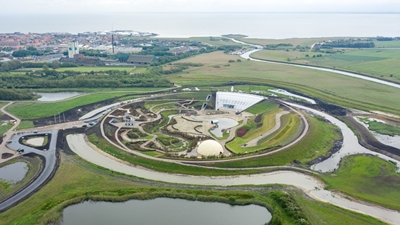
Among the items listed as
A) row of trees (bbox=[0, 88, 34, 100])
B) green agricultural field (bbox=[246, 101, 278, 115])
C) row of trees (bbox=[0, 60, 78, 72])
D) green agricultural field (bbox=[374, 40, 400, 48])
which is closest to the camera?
green agricultural field (bbox=[246, 101, 278, 115])

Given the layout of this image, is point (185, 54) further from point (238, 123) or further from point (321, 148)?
point (321, 148)

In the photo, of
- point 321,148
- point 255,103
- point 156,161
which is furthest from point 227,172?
point 255,103

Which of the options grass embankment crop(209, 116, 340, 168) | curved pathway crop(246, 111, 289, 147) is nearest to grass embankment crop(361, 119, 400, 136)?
grass embankment crop(209, 116, 340, 168)

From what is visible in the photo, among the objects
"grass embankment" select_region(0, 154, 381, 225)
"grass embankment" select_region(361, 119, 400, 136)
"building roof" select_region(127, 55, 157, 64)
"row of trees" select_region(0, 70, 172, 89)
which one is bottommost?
"grass embankment" select_region(0, 154, 381, 225)

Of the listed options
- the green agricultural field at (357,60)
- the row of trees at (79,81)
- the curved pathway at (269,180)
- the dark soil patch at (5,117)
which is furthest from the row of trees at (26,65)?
the green agricultural field at (357,60)

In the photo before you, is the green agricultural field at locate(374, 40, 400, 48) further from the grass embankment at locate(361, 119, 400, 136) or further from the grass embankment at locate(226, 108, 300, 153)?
the grass embankment at locate(226, 108, 300, 153)

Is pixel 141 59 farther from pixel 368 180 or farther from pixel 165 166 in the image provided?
pixel 368 180

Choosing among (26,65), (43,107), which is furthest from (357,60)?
(26,65)
